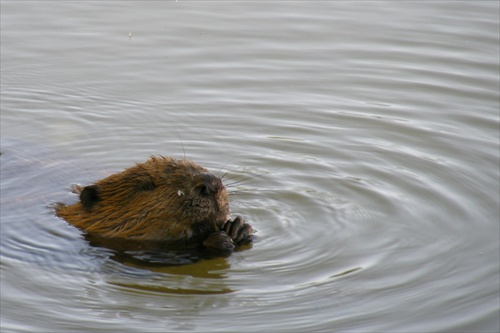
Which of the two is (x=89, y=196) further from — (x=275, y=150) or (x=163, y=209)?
(x=275, y=150)

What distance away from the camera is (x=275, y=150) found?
7.27 m

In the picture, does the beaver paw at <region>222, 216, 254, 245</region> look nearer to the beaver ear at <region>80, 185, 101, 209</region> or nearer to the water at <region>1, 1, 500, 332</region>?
the water at <region>1, 1, 500, 332</region>

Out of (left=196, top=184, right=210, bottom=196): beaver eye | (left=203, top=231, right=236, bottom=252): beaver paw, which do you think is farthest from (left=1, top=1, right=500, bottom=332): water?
(left=196, top=184, right=210, bottom=196): beaver eye

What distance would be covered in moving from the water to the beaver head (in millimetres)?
180

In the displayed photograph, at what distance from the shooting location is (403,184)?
659 cm

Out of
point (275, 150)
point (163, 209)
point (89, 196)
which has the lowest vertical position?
point (163, 209)

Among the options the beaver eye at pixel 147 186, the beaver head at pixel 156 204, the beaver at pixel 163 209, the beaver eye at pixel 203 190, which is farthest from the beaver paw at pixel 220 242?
the beaver eye at pixel 147 186

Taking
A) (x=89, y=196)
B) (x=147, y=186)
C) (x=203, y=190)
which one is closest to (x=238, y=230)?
(x=203, y=190)

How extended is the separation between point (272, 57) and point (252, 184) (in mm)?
2498

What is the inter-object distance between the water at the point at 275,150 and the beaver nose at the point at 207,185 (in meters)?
0.40

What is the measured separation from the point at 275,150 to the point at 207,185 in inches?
68.1

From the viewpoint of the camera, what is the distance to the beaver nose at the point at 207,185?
18.4ft

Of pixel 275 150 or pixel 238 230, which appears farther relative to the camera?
pixel 275 150

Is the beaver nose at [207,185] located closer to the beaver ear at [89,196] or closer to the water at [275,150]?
the water at [275,150]
